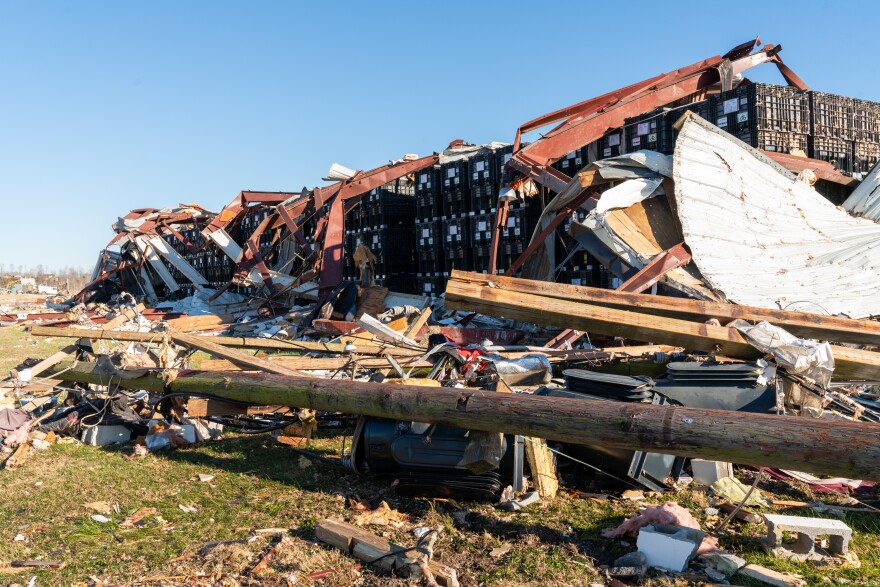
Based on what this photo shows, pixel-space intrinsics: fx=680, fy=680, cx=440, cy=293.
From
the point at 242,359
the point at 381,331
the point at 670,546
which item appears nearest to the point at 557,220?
the point at 381,331

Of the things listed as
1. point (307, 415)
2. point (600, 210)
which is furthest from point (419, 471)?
point (600, 210)

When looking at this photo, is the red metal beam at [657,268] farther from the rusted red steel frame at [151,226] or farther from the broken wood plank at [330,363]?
the rusted red steel frame at [151,226]

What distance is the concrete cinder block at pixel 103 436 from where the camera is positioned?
22.4 ft

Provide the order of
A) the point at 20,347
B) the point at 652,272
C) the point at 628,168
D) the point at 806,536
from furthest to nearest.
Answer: the point at 20,347, the point at 628,168, the point at 652,272, the point at 806,536

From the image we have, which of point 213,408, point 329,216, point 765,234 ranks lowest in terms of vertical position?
point 213,408

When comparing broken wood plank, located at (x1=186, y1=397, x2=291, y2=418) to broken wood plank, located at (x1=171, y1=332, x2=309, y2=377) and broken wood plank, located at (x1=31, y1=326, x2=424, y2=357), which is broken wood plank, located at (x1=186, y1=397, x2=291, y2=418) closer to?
broken wood plank, located at (x1=171, y1=332, x2=309, y2=377)

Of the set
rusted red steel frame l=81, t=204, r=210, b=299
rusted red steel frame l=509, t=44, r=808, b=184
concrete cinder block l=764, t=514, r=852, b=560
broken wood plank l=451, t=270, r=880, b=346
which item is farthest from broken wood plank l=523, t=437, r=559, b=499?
rusted red steel frame l=81, t=204, r=210, b=299

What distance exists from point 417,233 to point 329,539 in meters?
13.2

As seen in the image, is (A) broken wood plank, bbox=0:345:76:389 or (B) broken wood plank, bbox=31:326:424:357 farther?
(B) broken wood plank, bbox=31:326:424:357

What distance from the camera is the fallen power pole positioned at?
3275 mm

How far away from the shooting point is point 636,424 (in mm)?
3713

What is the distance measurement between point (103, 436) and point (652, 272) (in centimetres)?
675

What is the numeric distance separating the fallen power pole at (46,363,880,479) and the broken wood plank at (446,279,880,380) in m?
1.98

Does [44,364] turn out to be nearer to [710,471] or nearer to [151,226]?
[710,471]
